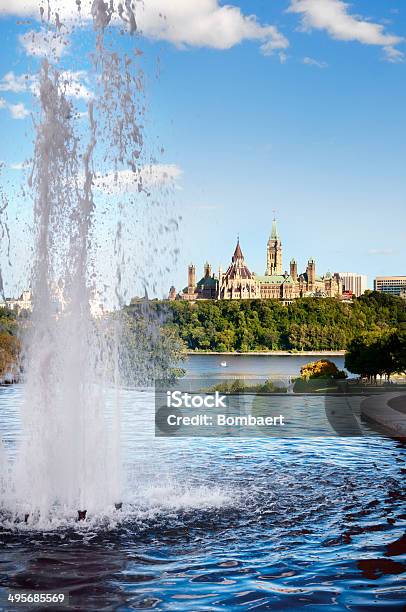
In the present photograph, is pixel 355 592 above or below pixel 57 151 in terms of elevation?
below

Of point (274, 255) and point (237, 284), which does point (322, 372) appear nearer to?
point (237, 284)

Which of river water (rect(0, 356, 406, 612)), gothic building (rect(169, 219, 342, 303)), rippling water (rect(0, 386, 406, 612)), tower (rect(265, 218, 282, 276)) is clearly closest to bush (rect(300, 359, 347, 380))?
river water (rect(0, 356, 406, 612))

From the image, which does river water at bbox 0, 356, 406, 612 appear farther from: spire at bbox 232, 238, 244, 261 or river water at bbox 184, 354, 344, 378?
spire at bbox 232, 238, 244, 261

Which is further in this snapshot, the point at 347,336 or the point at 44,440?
the point at 347,336

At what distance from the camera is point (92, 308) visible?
10.1 meters

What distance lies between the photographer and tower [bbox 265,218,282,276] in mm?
192500

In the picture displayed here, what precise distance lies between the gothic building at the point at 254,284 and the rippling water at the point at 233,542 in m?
150

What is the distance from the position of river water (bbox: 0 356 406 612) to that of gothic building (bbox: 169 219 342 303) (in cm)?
14945

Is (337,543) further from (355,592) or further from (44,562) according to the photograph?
(44,562)

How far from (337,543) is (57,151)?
5.68 metres

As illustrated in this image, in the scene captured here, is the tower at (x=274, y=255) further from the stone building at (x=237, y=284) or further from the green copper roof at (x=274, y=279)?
the stone building at (x=237, y=284)

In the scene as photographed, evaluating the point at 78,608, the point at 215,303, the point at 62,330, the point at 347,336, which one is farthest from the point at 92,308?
the point at 215,303

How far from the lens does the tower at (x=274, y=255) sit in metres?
192

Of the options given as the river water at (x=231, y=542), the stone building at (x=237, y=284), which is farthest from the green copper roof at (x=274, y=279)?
the river water at (x=231, y=542)
